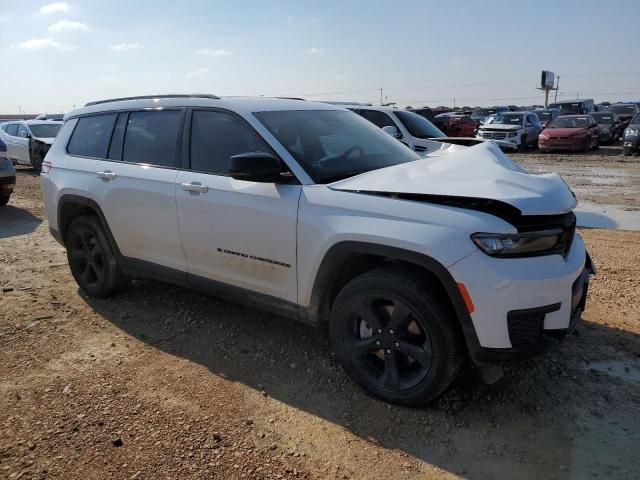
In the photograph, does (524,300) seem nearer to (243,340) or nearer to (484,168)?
(484,168)

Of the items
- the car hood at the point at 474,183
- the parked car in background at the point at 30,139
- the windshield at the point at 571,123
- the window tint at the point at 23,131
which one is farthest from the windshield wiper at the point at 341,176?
the windshield at the point at 571,123

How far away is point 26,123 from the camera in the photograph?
618 inches

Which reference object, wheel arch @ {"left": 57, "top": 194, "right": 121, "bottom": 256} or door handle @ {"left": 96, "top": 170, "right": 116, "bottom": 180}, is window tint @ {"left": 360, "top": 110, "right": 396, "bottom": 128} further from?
door handle @ {"left": 96, "top": 170, "right": 116, "bottom": 180}

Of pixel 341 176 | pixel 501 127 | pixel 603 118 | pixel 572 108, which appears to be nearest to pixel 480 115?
pixel 572 108

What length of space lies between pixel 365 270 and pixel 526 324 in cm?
102

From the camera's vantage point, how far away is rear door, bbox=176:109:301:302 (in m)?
3.28

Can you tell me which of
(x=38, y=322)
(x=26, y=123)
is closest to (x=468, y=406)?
(x=38, y=322)

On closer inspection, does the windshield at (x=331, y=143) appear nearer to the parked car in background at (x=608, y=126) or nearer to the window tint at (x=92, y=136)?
the window tint at (x=92, y=136)

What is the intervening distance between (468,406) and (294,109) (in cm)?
244

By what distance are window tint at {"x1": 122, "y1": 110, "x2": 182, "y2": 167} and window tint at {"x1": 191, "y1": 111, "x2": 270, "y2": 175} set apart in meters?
0.22

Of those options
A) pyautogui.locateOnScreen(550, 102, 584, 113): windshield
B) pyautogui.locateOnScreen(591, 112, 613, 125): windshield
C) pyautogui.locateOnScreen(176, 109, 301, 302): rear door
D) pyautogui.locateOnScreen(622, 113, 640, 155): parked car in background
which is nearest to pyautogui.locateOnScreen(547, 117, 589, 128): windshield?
pyautogui.locateOnScreen(622, 113, 640, 155): parked car in background

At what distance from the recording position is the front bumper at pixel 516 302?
8.33ft

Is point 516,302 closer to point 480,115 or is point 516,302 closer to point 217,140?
point 217,140

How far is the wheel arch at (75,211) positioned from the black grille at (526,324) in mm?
3351
